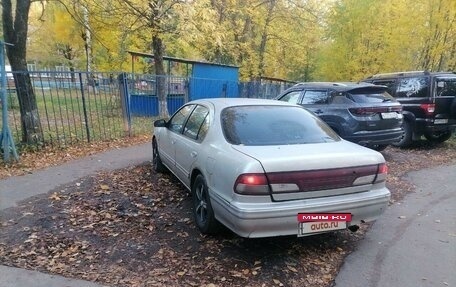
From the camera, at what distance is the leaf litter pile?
3.23 m

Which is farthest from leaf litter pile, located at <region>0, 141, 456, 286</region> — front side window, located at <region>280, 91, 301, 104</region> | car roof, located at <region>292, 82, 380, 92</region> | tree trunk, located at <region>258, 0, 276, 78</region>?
tree trunk, located at <region>258, 0, 276, 78</region>

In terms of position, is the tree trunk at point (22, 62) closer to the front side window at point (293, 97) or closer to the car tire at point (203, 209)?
the car tire at point (203, 209)

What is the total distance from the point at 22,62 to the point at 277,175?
23.3 feet

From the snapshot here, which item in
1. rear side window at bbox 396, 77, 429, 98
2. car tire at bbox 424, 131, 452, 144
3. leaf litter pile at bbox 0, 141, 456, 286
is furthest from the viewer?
car tire at bbox 424, 131, 452, 144

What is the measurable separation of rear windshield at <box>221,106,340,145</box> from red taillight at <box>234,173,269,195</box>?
0.62m

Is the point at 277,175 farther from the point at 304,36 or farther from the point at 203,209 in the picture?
the point at 304,36

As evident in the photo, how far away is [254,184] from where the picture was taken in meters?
3.13

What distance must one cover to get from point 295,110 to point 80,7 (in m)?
9.16

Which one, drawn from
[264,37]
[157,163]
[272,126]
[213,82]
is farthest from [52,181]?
[264,37]

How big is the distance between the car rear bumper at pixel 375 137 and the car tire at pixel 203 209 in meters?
3.93

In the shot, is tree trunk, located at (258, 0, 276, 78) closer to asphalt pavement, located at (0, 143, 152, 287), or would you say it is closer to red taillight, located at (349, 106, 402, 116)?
asphalt pavement, located at (0, 143, 152, 287)

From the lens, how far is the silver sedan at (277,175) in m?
3.15

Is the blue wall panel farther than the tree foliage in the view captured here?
No

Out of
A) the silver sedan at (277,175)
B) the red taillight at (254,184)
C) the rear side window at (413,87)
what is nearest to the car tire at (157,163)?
the silver sedan at (277,175)
